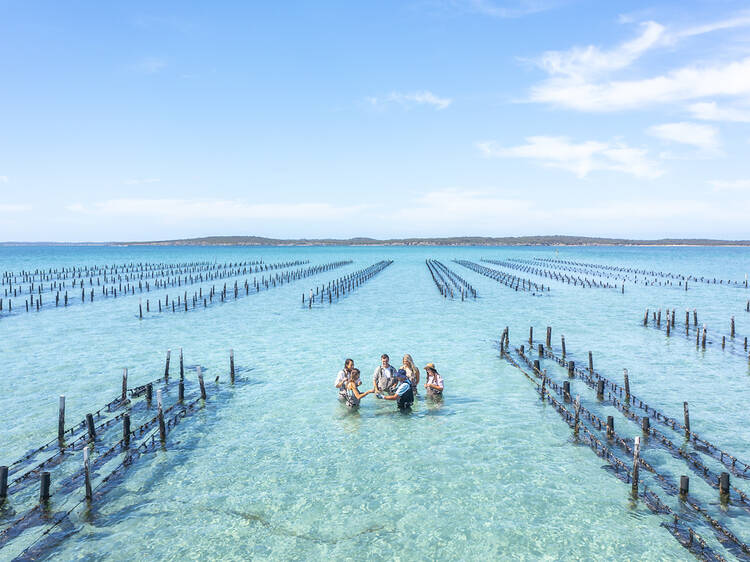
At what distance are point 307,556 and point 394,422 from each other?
7.45 meters

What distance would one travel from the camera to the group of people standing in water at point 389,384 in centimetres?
1841

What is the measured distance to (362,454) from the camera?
599 inches

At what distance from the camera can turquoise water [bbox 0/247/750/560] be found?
11062mm

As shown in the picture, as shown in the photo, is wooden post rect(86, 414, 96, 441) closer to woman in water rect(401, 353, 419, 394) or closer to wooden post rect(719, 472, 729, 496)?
woman in water rect(401, 353, 419, 394)

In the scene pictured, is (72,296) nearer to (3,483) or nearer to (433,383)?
(3,483)

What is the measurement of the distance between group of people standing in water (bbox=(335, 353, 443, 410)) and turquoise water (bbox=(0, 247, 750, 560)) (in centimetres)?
53

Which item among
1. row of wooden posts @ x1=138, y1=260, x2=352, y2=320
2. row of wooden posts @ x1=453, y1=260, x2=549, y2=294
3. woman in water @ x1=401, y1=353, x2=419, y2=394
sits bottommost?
row of wooden posts @ x1=138, y1=260, x2=352, y2=320

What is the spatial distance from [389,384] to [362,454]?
458 cm

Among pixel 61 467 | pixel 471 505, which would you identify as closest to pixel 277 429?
pixel 61 467

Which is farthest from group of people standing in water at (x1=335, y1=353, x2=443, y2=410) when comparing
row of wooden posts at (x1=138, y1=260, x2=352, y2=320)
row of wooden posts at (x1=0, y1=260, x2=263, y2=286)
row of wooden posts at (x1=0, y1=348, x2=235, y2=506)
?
row of wooden posts at (x1=0, y1=260, x2=263, y2=286)

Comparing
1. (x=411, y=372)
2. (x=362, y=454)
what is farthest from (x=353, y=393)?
(x=362, y=454)

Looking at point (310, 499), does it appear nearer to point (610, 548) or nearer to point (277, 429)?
point (277, 429)

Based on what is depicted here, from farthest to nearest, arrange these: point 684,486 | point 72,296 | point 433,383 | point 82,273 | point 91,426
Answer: point 82,273
point 72,296
point 433,383
point 91,426
point 684,486

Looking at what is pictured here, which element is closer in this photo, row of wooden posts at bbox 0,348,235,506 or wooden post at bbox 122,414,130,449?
row of wooden posts at bbox 0,348,235,506
